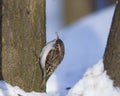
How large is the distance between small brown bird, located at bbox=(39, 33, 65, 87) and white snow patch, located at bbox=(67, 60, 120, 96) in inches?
15.0

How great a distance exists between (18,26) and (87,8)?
7.21 m

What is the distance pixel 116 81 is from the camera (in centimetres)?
470

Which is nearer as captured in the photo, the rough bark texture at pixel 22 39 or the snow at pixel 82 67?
the snow at pixel 82 67

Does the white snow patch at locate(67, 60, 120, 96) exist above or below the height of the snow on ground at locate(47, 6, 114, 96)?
above

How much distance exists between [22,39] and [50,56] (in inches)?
13.5

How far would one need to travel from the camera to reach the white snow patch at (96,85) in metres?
4.76

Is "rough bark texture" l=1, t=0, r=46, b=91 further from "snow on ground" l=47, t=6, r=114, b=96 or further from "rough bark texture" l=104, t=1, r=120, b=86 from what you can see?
"rough bark texture" l=104, t=1, r=120, b=86

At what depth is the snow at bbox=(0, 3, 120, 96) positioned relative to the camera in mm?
4836

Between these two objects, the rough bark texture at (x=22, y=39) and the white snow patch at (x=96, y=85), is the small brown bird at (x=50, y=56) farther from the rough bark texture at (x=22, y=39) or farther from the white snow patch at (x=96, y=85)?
the white snow patch at (x=96, y=85)

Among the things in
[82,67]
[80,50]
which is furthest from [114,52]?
[80,50]

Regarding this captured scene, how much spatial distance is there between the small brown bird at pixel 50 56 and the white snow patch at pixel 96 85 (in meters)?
0.38

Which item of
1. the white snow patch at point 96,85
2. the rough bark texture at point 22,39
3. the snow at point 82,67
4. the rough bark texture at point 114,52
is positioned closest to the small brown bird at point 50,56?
the rough bark texture at point 22,39

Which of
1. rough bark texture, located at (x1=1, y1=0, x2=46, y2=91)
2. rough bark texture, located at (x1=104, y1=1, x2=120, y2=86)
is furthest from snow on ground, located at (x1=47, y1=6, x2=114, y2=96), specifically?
rough bark texture, located at (x1=104, y1=1, x2=120, y2=86)

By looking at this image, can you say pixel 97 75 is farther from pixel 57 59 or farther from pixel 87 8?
pixel 87 8
